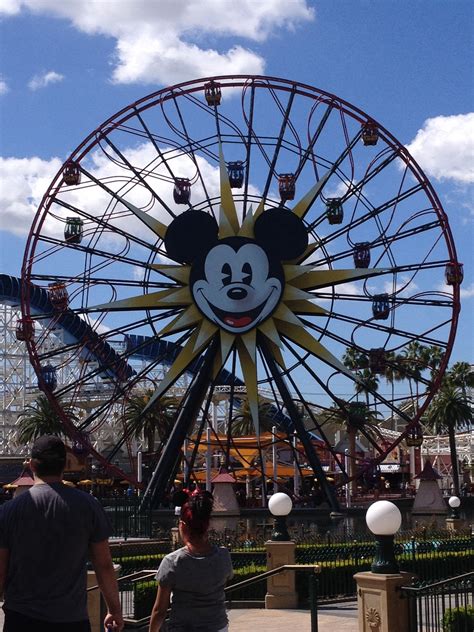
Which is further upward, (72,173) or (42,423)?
(72,173)

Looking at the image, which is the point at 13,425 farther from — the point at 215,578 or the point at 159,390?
the point at 215,578

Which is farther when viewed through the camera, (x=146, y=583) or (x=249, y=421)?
(x=249, y=421)

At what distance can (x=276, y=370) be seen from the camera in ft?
124

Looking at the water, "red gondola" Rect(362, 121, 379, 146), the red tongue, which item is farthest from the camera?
"red gondola" Rect(362, 121, 379, 146)

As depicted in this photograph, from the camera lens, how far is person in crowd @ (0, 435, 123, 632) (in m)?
6.25

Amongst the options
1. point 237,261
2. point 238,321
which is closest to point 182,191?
point 237,261

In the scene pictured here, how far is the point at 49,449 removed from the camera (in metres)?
6.64

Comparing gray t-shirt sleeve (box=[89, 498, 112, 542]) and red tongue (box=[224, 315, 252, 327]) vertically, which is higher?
red tongue (box=[224, 315, 252, 327])

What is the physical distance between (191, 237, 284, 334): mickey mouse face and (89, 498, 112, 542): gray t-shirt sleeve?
1230 inches

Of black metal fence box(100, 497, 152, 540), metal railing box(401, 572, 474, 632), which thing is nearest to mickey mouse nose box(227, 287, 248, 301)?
black metal fence box(100, 497, 152, 540)

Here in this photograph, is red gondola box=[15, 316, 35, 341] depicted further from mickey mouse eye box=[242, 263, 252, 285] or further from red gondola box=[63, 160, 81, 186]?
mickey mouse eye box=[242, 263, 252, 285]

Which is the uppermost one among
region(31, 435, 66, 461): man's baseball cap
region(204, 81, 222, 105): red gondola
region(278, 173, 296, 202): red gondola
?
region(204, 81, 222, 105): red gondola

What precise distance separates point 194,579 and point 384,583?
196 inches

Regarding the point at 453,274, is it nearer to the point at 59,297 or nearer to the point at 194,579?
the point at 59,297
